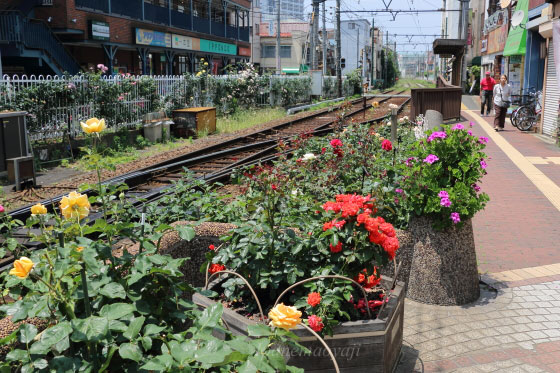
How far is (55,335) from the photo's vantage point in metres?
2.06

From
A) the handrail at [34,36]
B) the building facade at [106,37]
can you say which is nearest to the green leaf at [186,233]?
the building facade at [106,37]

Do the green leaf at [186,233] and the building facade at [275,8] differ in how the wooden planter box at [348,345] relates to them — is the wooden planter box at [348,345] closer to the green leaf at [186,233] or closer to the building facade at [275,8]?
the green leaf at [186,233]

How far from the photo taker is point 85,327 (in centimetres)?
209

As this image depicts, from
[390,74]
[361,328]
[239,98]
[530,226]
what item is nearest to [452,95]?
[239,98]

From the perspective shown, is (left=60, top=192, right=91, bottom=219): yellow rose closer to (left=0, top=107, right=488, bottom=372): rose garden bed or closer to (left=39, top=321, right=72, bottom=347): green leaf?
(left=0, top=107, right=488, bottom=372): rose garden bed

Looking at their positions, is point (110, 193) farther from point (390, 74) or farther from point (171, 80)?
point (390, 74)

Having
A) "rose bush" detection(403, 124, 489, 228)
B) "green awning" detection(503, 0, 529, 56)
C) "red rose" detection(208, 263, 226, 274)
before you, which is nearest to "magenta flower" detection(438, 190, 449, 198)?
"rose bush" detection(403, 124, 489, 228)

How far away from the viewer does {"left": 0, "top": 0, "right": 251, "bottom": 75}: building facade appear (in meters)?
23.0

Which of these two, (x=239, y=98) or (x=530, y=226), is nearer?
(x=530, y=226)

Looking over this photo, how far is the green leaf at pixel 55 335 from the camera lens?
2.04 meters

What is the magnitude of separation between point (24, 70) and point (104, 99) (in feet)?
37.0

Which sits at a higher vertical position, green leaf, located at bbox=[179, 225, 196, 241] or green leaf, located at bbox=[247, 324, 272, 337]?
green leaf, located at bbox=[179, 225, 196, 241]

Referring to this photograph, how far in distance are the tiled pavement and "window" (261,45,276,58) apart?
70618mm

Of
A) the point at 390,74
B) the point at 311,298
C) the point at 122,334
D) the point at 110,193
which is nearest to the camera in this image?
the point at 122,334
